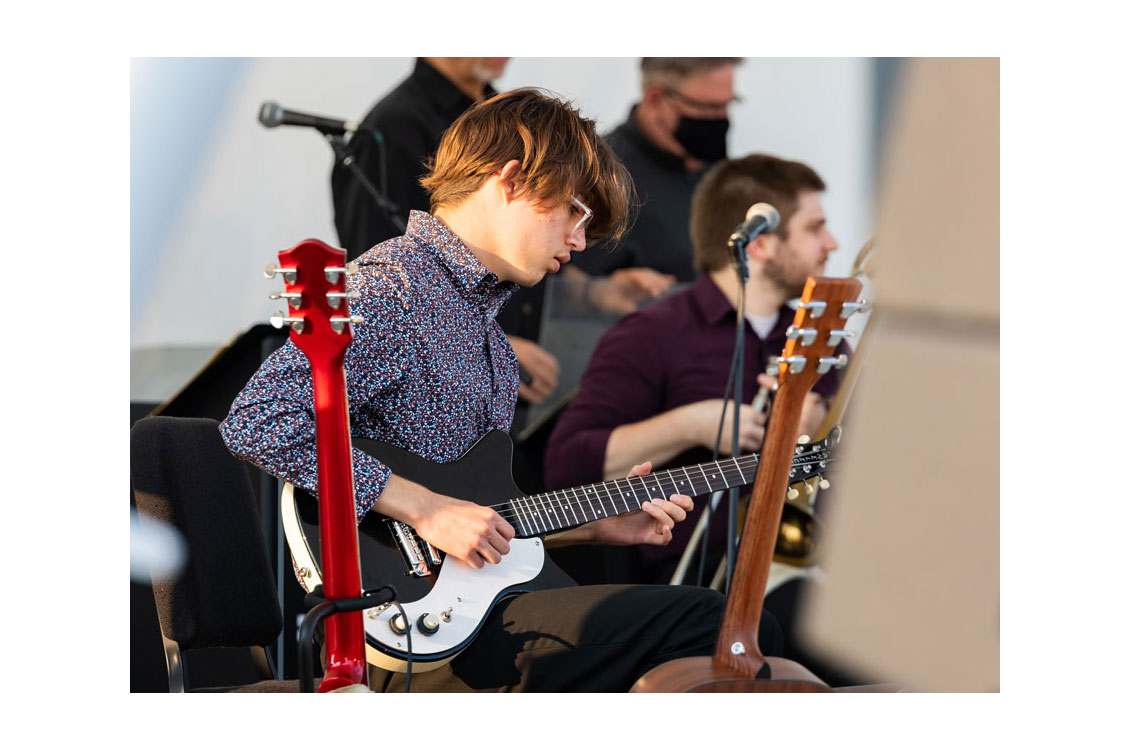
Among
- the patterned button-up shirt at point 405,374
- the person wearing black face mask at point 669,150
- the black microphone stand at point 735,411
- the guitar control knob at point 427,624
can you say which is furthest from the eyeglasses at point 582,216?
the person wearing black face mask at point 669,150

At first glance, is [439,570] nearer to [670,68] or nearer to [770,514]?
Answer: [770,514]

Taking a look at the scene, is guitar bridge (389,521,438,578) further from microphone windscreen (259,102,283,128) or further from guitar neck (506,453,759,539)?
microphone windscreen (259,102,283,128)

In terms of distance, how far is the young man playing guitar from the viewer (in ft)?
6.00

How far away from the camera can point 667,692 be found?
5.49 ft

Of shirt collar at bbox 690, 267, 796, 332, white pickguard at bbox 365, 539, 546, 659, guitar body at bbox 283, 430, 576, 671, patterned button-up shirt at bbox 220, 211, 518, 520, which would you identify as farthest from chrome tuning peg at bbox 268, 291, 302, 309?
shirt collar at bbox 690, 267, 796, 332

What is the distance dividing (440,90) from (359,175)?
363 millimetres

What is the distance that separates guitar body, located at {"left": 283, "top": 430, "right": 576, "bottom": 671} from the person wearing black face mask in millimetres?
1505

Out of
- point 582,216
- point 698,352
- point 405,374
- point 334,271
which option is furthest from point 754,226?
point 698,352

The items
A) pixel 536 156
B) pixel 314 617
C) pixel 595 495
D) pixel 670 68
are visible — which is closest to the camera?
pixel 314 617

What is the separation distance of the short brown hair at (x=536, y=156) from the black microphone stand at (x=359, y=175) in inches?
35.1

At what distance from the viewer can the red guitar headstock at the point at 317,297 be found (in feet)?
5.15

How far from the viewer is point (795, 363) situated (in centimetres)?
162
